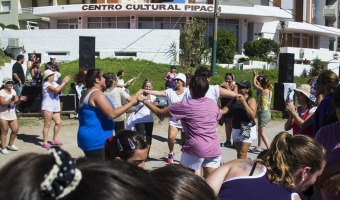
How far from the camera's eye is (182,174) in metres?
2.01

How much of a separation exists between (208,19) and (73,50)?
11642 mm

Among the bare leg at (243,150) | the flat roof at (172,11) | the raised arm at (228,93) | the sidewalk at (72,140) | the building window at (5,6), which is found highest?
the building window at (5,6)

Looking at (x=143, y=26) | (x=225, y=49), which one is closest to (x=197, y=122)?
(x=225, y=49)

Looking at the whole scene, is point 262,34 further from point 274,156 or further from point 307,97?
point 274,156

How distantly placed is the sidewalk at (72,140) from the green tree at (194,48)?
560 inches

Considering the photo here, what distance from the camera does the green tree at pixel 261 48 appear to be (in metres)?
33.4

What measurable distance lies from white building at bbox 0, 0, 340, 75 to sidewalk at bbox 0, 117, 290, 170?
1721 cm

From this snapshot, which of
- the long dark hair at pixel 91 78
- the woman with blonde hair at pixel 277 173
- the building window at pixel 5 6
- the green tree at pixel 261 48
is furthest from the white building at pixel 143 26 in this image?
the woman with blonde hair at pixel 277 173

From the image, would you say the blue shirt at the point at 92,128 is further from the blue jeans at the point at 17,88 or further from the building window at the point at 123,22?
the building window at the point at 123,22

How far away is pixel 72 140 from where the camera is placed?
10.9 m

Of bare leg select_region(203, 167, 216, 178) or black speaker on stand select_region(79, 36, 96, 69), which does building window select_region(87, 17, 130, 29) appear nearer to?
black speaker on stand select_region(79, 36, 96, 69)

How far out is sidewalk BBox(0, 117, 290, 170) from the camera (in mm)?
9164

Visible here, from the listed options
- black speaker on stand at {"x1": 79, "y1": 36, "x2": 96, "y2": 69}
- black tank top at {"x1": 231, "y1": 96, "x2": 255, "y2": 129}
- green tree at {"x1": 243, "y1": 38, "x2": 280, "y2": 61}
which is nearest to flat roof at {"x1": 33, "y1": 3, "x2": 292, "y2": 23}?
green tree at {"x1": 243, "y1": 38, "x2": 280, "y2": 61}

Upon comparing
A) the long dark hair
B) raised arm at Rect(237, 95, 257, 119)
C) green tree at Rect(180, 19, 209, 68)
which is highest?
green tree at Rect(180, 19, 209, 68)
